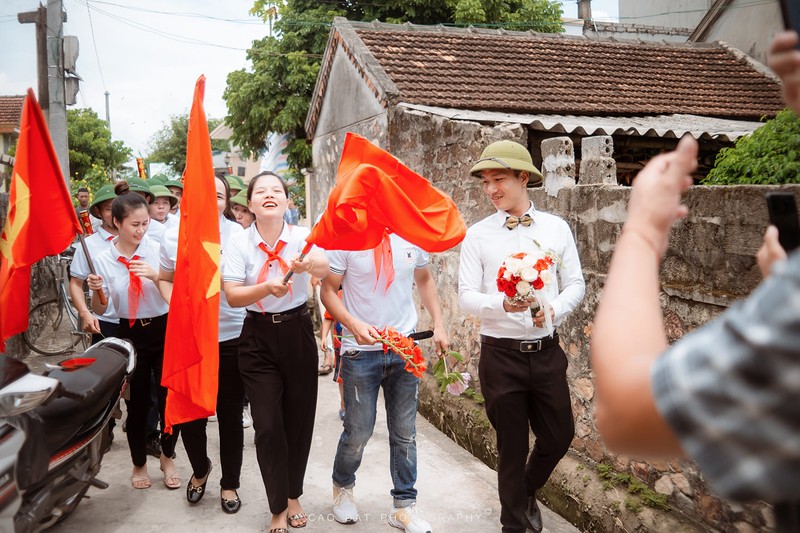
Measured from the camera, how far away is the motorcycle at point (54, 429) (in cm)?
326

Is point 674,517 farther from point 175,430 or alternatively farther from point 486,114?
point 486,114

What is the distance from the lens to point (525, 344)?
4.24 m

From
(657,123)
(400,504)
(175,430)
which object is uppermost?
(657,123)

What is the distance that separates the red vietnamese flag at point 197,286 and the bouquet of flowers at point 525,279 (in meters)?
1.81

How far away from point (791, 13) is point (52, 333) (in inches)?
419

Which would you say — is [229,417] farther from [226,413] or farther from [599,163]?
[599,163]

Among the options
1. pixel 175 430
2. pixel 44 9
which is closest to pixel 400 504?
pixel 175 430

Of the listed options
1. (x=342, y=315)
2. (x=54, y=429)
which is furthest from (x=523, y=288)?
(x=54, y=429)

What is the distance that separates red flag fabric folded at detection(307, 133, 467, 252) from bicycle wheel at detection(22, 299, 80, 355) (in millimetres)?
6760

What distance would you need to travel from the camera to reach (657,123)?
35.1 ft

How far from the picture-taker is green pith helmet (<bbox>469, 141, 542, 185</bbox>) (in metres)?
4.38

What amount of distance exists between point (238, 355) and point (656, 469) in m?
2.71

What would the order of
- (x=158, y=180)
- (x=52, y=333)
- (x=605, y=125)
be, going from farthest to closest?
(x=52, y=333) < (x=605, y=125) < (x=158, y=180)

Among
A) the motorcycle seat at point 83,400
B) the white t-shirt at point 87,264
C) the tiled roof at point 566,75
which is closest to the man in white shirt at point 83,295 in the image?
the white t-shirt at point 87,264
